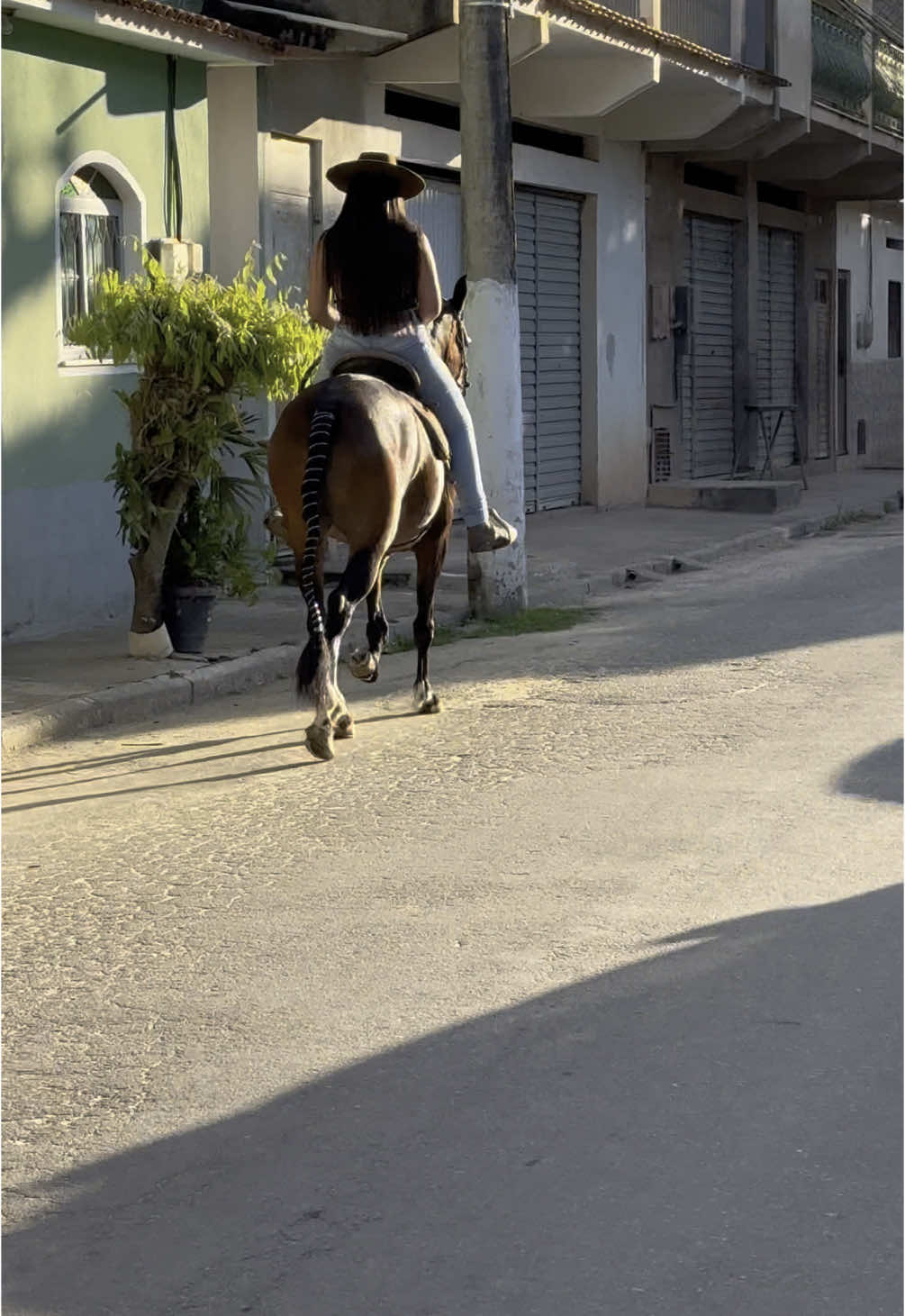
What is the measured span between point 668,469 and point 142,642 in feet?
48.0

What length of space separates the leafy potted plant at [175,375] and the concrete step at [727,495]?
12.1 metres

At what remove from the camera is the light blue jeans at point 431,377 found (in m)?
9.42

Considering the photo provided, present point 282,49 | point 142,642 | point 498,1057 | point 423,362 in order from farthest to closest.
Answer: point 282,49
point 142,642
point 423,362
point 498,1057

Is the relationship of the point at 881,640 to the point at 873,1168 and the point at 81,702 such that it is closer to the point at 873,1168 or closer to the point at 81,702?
the point at 81,702

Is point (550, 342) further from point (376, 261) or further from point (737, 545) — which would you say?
point (376, 261)

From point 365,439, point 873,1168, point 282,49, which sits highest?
point 282,49

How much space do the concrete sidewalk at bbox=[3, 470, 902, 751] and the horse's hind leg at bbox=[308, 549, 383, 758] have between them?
1505 millimetres

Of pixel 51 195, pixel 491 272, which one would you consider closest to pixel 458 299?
pixel 491 272

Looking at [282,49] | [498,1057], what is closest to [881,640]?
[282,49]

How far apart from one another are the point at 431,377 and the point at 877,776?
116 inches

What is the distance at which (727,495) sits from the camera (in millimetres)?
22625

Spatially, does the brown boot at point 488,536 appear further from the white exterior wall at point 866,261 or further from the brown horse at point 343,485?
the white exterior wall at point 866,261

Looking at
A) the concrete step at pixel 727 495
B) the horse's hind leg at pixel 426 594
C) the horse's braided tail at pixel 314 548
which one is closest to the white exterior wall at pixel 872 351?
the concrete step at pixel 727 495

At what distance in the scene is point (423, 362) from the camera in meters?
9.51
